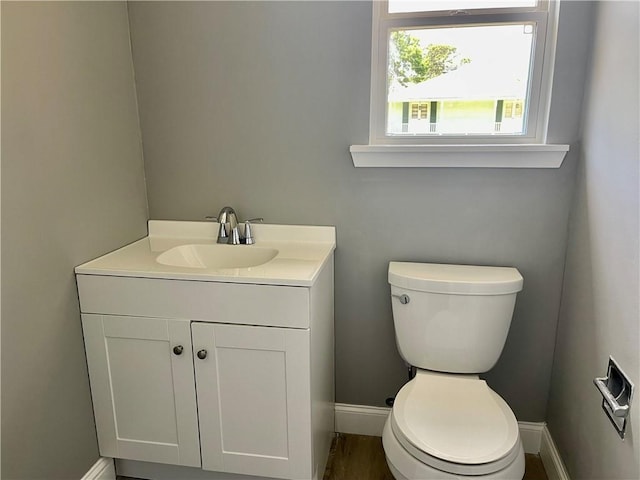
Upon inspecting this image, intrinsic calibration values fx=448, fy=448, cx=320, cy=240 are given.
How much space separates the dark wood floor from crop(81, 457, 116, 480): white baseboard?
2.62ft

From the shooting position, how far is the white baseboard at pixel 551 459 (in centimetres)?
156

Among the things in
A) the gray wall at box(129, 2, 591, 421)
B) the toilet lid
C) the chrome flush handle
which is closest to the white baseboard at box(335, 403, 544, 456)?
the gray wall at box(129, 2, 591, 421)

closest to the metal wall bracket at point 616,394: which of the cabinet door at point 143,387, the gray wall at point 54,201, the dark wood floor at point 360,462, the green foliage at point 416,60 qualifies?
the dark wood floor at point 360,462

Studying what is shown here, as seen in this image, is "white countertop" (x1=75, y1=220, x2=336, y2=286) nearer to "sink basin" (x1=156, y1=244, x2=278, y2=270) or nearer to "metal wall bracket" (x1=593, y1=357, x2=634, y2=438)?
"sink basin" (x1=156, y1=244, x2=278, y2=270)

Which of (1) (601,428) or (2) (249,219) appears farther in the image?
(2) (249,219)

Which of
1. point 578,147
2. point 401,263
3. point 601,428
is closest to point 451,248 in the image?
point 401,263

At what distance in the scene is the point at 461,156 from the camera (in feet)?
5.18

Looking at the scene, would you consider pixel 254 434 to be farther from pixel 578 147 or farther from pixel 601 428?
pixel 578 147

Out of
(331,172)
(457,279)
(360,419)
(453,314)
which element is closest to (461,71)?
(331,172)

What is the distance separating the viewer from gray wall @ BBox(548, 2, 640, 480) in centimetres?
114

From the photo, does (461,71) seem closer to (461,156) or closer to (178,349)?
(461,156)

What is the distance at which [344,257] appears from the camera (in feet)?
5.81

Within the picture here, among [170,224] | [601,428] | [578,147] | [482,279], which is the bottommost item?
[601,428]

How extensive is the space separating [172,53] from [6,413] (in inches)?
51.6
